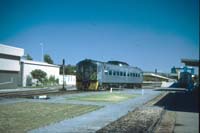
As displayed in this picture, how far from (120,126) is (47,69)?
5614cm

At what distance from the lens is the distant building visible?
1829 inches

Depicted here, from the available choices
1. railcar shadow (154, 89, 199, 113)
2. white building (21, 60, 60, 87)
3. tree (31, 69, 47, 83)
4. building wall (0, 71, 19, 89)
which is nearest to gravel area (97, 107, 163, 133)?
railcar shadow (154, 89, 199, 113)

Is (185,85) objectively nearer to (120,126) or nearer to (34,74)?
Result: (34,74)

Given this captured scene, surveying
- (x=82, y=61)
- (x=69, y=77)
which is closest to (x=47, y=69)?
(x=69, y=77)

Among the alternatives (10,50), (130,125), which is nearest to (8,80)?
(10,50)

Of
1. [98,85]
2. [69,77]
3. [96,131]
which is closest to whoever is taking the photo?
[96,131]

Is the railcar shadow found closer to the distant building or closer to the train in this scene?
the train

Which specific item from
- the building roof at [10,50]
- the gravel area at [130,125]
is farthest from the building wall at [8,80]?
the gravel area at [130,125]

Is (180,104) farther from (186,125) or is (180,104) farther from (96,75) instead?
(96,75)

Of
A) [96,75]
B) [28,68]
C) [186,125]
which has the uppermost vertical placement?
[28,68]

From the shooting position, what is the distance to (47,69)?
68000 mm

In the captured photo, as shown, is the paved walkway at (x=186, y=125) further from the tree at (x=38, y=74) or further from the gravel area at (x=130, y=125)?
the tree at (x=38, y=74)

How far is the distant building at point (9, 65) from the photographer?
152 ft

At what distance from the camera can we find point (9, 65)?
158 feet
